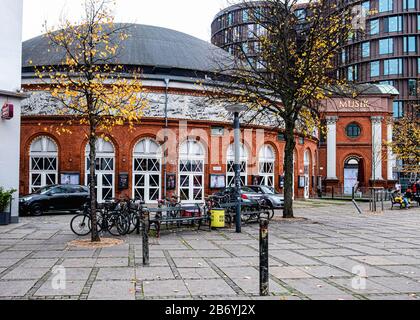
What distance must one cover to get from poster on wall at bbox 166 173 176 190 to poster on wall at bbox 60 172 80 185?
578cm

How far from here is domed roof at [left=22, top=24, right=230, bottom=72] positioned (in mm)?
34062

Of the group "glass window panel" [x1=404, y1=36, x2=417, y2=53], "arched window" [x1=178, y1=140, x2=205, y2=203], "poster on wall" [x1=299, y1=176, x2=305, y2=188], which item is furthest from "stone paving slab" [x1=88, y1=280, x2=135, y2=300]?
"glass window panel" [x1=404, y1=36, x2=417, y2=53]

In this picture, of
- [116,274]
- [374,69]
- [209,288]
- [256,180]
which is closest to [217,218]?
[116,274]

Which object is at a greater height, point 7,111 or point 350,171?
point 7,111

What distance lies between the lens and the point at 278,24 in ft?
66.4

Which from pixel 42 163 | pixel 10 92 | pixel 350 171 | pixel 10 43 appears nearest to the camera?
→ pixel 10 92

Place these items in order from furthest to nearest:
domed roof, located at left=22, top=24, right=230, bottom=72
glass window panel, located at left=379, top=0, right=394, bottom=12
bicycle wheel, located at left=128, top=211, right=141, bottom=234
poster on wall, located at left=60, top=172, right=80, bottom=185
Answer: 1. glass window panel, located at left=379, top=0, right=394, bottom=12
2. domed roof, located at left=22, top=24, right=230, bottom=72
3. poster on wall, located at left=60, top=172, right=80, bottom=185
4. bicycle wheel, located at left=128, top=211, right=141, bottom=234

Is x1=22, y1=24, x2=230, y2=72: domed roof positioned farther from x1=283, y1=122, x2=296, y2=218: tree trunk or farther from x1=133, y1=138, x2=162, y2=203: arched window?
x1=283, y1=122, x2=296, y2=218: tree trunk

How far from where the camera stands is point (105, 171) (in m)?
31.1

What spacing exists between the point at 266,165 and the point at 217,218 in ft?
66.9

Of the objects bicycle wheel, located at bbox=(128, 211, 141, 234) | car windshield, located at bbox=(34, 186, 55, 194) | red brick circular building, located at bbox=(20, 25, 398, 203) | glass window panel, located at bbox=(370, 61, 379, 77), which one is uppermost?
glass window panel, located at bbox=(370, 61, 379, 77)

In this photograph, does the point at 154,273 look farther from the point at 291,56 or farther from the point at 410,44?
the point at 410,44

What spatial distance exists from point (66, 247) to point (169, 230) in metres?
4.38
